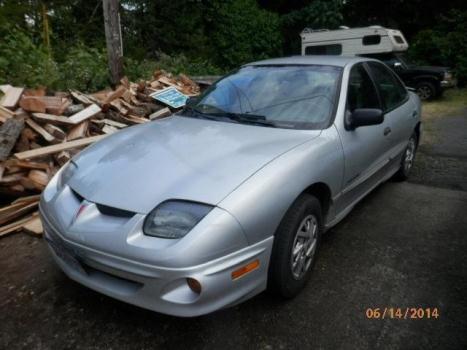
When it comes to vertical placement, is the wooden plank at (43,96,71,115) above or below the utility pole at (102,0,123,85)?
below

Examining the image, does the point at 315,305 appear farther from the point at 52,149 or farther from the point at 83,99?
the point at 83,99

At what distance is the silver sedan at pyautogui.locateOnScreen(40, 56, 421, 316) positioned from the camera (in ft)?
6.32

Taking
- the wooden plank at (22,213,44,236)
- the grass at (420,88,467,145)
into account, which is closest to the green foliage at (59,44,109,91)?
the wooden plank at (22,213,44,236)

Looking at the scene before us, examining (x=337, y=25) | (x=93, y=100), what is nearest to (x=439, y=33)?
(x=337, y=25)

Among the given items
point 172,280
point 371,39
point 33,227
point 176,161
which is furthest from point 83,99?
point 371,39

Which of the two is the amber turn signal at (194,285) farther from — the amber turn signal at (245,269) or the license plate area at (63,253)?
the license plate area at (63,253)

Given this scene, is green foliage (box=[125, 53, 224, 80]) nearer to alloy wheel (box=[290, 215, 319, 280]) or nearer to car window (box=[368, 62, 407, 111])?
car window (box=[368, 62, 407, 111])

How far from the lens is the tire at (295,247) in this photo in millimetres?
2232

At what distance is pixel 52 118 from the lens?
175 inches

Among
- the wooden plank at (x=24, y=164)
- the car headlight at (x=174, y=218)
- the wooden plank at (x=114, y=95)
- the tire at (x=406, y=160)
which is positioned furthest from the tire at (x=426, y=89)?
the car headlight at (x=174, y=218)

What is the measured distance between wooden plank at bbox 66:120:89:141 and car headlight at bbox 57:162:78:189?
198 centimetres

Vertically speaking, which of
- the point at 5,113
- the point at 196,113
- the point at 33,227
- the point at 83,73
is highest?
the point at 196,113

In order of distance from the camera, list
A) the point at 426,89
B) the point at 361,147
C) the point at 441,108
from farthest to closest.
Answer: the point at 426,89 < the point at 441,108 < the point at 361,147

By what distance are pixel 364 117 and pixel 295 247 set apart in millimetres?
1159
